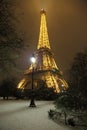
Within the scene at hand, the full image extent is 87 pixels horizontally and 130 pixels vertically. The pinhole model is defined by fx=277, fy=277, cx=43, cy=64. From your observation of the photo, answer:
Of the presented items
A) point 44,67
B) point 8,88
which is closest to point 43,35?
point 44,67

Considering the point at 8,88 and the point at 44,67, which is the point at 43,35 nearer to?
the point at 44,67

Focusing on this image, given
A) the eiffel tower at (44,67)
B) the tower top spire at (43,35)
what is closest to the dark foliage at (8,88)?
the eiffel tower at (44,67)

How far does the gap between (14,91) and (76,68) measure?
32404 mm

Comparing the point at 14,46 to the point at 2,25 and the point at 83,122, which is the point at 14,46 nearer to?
the point at 2,25

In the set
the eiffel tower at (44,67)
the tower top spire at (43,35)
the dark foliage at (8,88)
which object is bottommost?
the dark foliage at (8,88)

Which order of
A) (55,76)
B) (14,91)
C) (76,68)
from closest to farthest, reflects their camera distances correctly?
(76,68)
(14,91)
(55,76)

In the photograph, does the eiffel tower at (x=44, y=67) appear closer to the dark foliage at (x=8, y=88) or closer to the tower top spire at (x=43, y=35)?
the tower top spire at (x=43, y=35)

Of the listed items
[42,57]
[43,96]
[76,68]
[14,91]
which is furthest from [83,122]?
[42,57]

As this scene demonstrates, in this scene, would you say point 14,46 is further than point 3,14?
Yes

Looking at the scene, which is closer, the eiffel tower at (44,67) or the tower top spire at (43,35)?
the eiffel tower at (44,67)

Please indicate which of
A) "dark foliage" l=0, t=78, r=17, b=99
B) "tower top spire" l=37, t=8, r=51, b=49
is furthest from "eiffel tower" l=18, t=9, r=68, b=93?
"dark foliage" l=0, t=78, r=17, b=99

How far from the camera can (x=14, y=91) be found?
60.1 metres

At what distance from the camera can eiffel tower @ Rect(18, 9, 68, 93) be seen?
65688mm

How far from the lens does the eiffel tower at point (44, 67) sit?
6569cm
